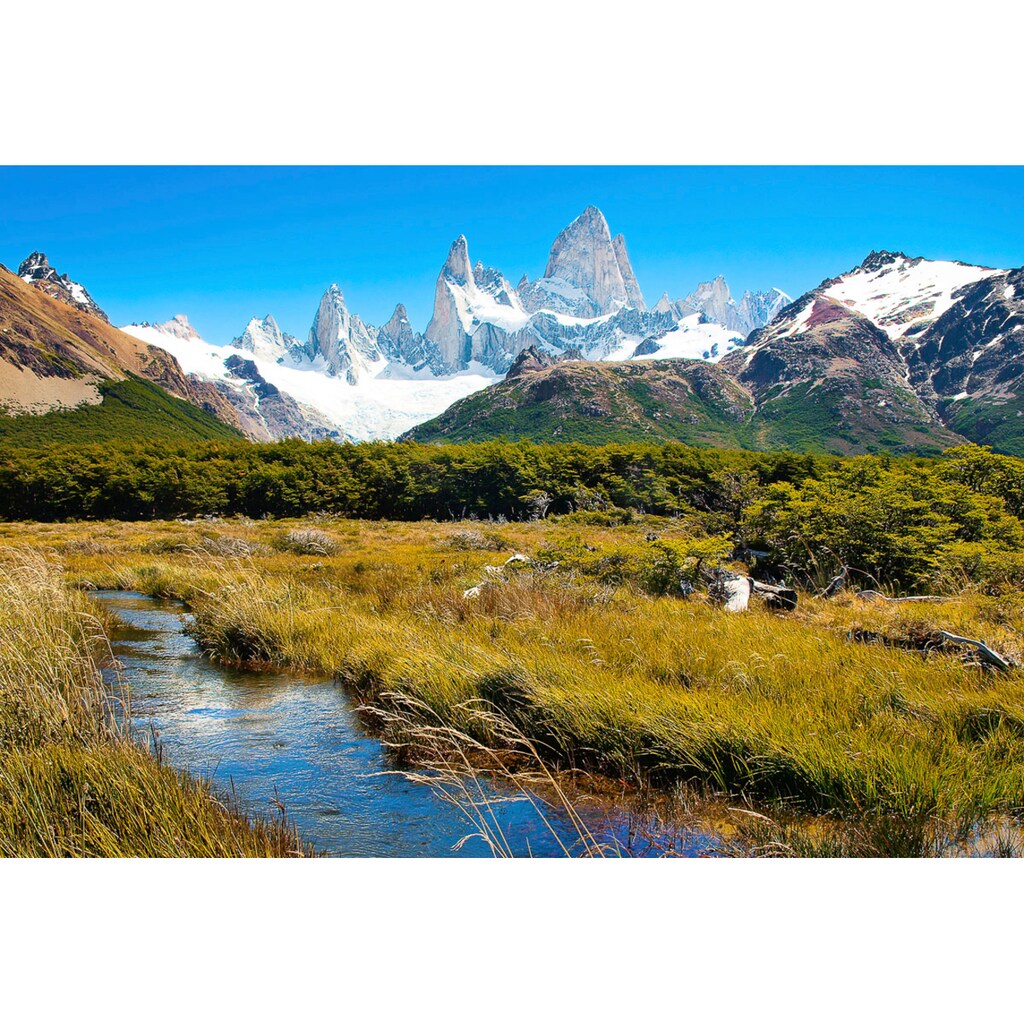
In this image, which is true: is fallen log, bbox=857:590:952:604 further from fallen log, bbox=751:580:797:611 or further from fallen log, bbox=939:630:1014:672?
fallen log, bbox=939:630:1014:672

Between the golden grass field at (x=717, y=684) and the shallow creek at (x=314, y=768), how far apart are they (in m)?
0.62

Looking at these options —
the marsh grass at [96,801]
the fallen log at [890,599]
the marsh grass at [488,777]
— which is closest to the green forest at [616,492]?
the fallen log at [890,599]

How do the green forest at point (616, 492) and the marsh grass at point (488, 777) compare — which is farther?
the green forest at point (616, 492)

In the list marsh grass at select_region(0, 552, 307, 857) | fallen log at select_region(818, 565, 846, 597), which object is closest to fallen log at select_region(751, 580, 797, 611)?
fallen log at select_region(818, 565, 846, 597)

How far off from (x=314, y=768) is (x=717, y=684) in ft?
14.4

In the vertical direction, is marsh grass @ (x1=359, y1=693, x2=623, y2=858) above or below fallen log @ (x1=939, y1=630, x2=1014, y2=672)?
below

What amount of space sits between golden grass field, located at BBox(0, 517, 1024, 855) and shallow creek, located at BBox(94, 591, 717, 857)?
62cm

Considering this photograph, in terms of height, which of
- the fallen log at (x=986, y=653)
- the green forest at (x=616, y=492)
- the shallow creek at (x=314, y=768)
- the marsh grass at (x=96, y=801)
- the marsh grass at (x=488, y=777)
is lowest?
the shallow creek at (x=314, y=768)

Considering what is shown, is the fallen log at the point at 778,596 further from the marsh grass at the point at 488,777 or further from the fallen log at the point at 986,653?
the marsh grass at the point at 488,777

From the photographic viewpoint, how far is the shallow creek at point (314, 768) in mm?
4961

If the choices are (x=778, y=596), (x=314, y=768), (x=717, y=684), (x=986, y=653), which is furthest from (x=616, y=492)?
(x=314, y=768)

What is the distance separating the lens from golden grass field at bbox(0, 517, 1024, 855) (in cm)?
459

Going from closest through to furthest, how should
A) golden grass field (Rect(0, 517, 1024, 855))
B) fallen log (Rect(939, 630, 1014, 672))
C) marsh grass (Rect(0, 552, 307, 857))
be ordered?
marsh grass (Rect(0, 552, 307, 857))
golden grass field (Rect(0, 517, 1024, 855))
fallen log (Rect(939, 630, 1014, 672))

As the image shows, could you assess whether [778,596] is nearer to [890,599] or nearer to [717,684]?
[890,599]
